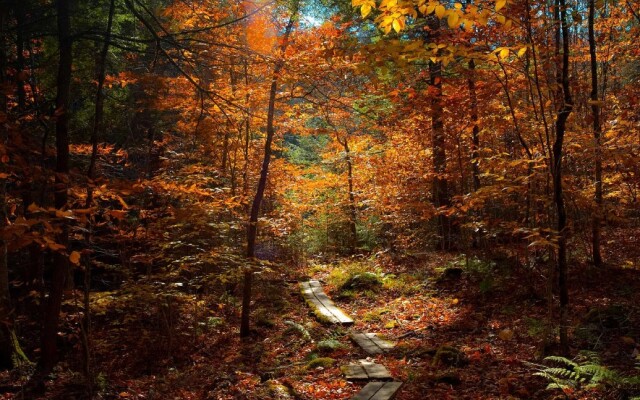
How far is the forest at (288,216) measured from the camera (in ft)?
17.6

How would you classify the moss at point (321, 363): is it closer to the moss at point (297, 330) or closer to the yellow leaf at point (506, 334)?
the moss at point (297, 330)

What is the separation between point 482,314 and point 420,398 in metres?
3.59

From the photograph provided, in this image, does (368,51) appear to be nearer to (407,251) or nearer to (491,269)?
(491,269)

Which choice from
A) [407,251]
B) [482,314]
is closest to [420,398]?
[482,314]

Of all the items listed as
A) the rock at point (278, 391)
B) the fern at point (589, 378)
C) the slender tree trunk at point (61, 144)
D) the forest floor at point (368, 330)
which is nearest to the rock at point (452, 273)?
the forest floor at point (368, 330)

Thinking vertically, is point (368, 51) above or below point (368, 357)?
above

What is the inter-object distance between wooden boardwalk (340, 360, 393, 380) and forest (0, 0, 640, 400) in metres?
0.06

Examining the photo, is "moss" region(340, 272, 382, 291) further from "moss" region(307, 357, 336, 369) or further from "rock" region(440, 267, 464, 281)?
"moss" region(307, 357, 336, 369)

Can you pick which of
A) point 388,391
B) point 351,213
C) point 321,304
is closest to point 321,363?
point 388,391

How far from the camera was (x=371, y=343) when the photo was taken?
823cm

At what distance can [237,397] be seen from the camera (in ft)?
21.3

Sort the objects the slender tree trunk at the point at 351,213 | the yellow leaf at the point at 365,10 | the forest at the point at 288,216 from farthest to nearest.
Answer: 1. the slender tree trunk at the point at 351,213
2. the forest at the point at 288,216
3. the yellow leaf at the point at 365,10

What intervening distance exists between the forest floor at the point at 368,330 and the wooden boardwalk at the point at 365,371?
14 centimetres

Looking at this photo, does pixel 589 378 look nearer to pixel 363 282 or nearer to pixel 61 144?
pixel 61 144
